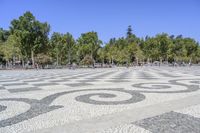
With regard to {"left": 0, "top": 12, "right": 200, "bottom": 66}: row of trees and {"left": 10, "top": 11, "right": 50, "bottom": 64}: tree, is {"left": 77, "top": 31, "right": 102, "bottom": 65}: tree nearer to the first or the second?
{"left": 0, "top": 12, "right": 200, "bottom": 66}: row of trees

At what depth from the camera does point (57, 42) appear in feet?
197

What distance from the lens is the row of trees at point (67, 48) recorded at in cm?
4694

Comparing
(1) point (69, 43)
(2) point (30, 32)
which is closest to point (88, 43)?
(1) point (69, 43)

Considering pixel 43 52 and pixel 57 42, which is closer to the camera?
pixel 43 52

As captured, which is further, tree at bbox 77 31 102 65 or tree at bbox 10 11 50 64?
tree at bbox 77 31 102 65

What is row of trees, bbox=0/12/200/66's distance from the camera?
1848 inches

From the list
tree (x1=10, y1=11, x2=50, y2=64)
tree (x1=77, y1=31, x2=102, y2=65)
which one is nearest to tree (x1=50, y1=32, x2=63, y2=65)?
tree (x1=77, y1=31, x2=102, y2=65)

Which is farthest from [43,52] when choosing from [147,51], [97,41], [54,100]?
[54,100]

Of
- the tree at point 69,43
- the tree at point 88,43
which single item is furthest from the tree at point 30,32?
the tree at point 88,43

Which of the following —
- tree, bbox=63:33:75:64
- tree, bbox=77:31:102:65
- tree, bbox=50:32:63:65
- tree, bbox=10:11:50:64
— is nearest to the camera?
tree, bbox=10:11:50:64

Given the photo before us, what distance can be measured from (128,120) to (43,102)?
2575 millimetres

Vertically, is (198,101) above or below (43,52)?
below

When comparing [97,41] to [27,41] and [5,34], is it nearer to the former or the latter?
[27,41]

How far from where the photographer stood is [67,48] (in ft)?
205
